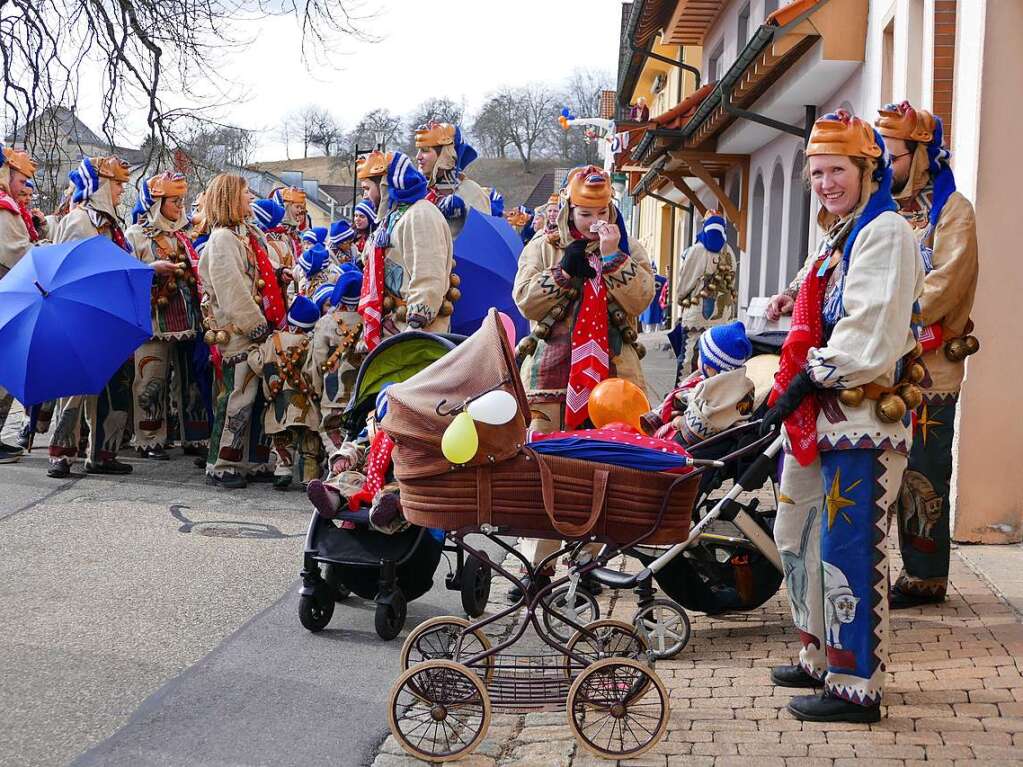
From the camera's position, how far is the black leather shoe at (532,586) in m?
4.37

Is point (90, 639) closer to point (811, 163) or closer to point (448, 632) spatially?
point (448, 632)

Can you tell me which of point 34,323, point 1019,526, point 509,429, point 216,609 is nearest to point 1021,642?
point 1019,526

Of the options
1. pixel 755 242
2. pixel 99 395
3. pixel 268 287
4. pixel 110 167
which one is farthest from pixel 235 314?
pixel 755 242

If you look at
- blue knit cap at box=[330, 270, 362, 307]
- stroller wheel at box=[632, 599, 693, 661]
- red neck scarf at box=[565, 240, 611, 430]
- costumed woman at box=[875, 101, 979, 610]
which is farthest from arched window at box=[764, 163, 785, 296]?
stroller wheel at box=[632, 599, 693, 661]

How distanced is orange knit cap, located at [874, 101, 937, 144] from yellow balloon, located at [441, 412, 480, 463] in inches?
96.9

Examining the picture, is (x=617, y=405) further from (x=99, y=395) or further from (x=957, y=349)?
(x=99, y=395)

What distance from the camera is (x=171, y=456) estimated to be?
1053 cm

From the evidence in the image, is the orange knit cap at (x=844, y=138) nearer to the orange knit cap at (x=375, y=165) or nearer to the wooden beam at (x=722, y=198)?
the orange knit cap at (x=375, y=165)

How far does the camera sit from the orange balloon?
16.3 feet

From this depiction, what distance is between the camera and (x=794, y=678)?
185 inches

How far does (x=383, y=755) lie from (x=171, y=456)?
6.86 metres

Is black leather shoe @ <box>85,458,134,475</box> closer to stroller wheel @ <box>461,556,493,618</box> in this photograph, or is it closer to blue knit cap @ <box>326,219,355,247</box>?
blue knit cap @ <box>326,219,355,247</box>

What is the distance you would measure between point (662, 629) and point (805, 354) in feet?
5.07

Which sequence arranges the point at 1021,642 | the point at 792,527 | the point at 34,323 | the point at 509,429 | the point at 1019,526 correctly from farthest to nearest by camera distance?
the point at 34,323 → the point at 1019,526 → the point at 1021,642 → the point at 792,527 → the point at 509,429
